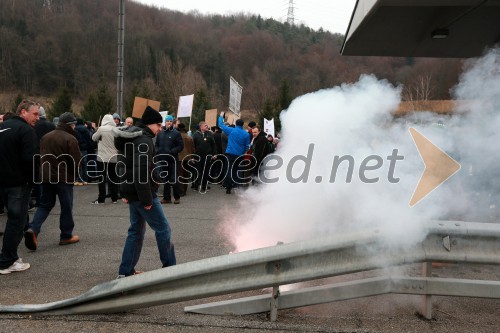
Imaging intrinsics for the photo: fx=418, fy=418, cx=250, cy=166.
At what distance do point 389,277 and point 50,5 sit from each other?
89788 millimetres

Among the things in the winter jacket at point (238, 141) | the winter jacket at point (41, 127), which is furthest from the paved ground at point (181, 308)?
the winter jacket at point (238, 141)

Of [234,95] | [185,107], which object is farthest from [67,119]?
[234,95]

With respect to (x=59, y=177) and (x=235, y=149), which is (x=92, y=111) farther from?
(x=59, y=177)

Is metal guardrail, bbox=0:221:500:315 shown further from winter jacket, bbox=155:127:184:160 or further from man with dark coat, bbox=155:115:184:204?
winter jacket, bbox=155:127:184:160

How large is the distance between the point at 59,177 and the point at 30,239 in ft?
3.33

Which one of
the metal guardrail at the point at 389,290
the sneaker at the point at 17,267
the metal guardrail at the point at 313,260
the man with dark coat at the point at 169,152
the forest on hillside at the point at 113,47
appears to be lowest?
the sneaker at the point at 17,267

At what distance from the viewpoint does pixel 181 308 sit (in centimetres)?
416

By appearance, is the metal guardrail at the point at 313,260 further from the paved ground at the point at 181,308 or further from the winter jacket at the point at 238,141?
the winter jacket at the point at 238,141

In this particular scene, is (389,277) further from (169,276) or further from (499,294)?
(169,276)

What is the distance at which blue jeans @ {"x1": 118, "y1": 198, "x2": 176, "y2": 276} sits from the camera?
4879 mm

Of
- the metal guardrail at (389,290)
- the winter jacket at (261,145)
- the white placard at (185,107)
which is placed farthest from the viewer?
the white placard at (185,107)

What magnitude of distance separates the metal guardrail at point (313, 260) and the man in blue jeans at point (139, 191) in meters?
1.15

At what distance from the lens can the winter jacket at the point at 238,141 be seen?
12.2 metres

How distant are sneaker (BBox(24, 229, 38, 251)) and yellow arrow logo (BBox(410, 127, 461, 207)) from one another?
5.36 m
